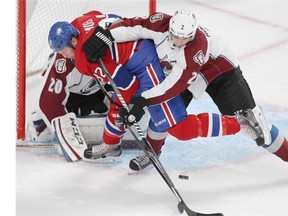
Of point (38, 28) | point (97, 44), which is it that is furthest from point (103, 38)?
point (38, 28)

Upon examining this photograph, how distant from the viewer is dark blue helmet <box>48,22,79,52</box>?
2.37 metres

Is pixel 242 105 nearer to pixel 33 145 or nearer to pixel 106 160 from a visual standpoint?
pixel 106 160

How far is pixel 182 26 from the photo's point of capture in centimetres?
220

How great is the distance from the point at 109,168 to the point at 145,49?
551mm

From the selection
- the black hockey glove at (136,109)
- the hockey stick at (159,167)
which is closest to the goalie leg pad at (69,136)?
the hockey stick at (159,167)

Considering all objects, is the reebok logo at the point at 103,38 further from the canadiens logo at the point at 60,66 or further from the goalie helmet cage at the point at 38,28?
the goalie helmet cage at the point at 38,28

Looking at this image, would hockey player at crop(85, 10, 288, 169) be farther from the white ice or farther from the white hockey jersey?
the white ice

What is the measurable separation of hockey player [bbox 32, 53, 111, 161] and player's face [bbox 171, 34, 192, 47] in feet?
1.90

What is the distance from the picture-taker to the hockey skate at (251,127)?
2436mm

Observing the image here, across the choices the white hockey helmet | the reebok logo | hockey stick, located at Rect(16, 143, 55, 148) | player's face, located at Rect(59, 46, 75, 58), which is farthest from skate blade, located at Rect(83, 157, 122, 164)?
the white hockey helmet

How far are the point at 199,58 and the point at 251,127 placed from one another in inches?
14.9

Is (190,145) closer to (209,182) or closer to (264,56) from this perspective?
(209,182)
